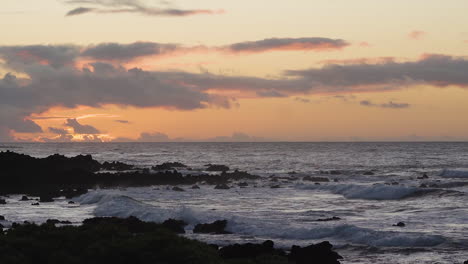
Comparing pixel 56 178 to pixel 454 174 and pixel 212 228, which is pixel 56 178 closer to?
pixel 212 228

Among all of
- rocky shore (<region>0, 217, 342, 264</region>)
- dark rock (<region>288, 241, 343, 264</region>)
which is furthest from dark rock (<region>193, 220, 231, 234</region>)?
rocky shore (<region>0, 217, 342, 264</region>)

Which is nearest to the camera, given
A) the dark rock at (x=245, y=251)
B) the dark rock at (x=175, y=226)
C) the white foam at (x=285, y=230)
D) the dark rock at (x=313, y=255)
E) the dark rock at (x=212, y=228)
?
the dark rock at (x=245, y=251)

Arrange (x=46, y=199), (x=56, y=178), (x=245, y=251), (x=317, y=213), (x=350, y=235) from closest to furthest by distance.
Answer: (x=245, y=251), (x=350, y=235), (x=317, y=213), (x=46, y=199), (x=56, y=178)

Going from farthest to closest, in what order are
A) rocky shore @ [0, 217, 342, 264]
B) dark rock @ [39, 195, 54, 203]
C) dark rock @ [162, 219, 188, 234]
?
dark rock @ [39, 195, 54, 203], dark rock @ [162, 219, 188, 234], rocky shore @ [0, 217, 342, 264]

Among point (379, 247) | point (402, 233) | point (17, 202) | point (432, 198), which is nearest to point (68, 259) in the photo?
point (379, 247)

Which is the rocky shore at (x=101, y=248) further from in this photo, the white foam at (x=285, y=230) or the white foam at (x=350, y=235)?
the white foam at (x=285, y=230)

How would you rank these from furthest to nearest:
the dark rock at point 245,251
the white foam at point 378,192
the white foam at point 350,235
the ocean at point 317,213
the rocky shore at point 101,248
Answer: the white foam at point 378,192 < the white foam at point 350,235 < the ocean at point 317,213 < the dark rock at point 245,251 < the rocky shore at point 101,248

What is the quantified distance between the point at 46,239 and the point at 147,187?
4896 cm

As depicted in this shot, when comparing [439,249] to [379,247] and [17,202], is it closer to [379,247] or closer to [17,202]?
[379,247]

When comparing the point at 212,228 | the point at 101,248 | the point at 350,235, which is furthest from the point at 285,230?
the point at 101,248

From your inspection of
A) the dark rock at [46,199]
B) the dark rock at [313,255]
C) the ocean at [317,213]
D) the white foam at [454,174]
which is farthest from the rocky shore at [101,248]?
the white foam at [454,174]

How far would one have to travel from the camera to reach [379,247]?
1160 inches

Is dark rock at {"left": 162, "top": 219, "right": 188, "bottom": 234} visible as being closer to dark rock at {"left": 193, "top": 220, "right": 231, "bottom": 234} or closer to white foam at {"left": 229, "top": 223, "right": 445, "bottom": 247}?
dark rock at {"left": 193, "top": 220, "right": 231, "bottom": 234}

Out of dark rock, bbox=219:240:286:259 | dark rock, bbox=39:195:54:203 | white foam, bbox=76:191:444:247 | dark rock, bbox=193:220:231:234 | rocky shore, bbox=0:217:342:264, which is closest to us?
rocky shore, bbox=0:217:342:264
